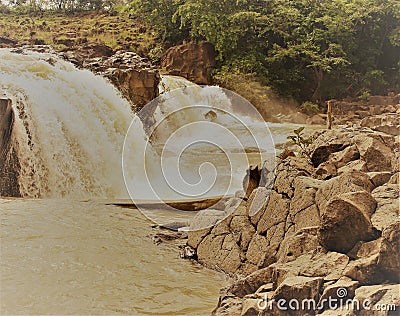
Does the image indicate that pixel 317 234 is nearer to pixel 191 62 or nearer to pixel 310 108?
pixel 191 62

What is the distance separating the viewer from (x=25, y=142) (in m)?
4.18

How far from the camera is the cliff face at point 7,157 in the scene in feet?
13.1

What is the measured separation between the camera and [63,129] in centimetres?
438

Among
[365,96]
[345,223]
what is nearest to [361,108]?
[365,96]

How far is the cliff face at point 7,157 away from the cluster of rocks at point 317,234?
1.95 meters

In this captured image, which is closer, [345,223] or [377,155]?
[345,223]

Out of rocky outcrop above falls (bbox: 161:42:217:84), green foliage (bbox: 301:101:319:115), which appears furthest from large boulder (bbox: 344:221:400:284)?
green foliage (bbox: 301:101:319:115)

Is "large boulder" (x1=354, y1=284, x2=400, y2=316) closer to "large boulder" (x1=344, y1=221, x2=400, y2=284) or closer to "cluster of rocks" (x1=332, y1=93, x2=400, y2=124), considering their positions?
"large boulder" (x1=344, y1=221, x2=400, y2=284)

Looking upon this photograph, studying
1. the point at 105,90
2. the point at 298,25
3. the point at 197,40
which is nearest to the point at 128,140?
the point at 105,90

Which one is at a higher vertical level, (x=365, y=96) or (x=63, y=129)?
(x=365, y=96)

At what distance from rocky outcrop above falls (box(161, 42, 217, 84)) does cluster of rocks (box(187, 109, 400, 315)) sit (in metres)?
5.36

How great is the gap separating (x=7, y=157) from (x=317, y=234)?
10.3 feet

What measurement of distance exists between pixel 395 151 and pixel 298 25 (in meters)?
7.09

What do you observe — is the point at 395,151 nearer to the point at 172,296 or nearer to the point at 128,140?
the point at 172,296
